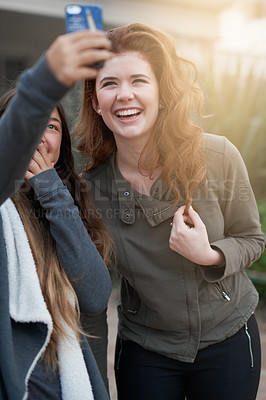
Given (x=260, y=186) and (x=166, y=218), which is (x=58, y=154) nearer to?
(x=166, y=218)

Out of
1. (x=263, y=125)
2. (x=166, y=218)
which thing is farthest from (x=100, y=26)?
(x=263, y=125)

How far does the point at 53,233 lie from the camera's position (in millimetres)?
1645

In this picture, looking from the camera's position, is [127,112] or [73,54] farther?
[127,112]

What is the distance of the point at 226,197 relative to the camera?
6.73ft

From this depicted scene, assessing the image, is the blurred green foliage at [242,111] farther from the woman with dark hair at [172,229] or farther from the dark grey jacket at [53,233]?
the dark grey jacket at [53,233]

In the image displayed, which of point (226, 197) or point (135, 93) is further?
point (226, 197)

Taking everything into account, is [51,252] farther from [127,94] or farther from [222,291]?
[222,291]

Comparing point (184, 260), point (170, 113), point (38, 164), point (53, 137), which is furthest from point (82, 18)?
point (184, 260)

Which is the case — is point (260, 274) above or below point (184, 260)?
below

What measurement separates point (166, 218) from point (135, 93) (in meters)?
0.50

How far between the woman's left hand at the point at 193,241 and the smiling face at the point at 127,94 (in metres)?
0.38

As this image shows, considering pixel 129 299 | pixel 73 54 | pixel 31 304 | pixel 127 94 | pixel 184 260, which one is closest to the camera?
pixel 73 54

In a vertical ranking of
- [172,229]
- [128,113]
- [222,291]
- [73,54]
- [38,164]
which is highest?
[73,54]

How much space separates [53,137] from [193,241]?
65 cm
